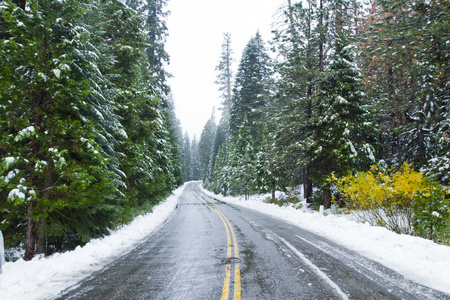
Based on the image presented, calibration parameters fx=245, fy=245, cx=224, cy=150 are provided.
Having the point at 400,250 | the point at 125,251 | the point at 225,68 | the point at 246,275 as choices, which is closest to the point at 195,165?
the point at 225,68

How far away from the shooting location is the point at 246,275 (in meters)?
5.25

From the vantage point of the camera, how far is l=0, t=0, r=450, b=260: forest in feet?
19.7

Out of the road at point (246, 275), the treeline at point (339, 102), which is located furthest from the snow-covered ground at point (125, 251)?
the treeline at point (339, 102)

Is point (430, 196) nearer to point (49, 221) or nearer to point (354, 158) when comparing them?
point (354, 158)

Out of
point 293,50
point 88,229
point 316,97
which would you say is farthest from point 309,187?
point 88,229

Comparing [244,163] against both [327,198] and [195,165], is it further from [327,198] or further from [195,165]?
[195,165]

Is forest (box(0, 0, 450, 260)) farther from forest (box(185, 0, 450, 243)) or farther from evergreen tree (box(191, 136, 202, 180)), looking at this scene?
evergreen tree (box(191, 136, 202, 180))

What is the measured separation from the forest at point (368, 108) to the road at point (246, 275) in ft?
10.3

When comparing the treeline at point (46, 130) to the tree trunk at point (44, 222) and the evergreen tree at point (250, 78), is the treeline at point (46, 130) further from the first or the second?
the evergreen tree at point (250, 78)

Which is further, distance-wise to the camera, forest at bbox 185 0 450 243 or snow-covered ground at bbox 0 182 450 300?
forest at bbox 185 0 450 243

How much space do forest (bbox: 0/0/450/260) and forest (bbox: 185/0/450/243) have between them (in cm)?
8

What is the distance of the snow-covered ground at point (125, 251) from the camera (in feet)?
15.1

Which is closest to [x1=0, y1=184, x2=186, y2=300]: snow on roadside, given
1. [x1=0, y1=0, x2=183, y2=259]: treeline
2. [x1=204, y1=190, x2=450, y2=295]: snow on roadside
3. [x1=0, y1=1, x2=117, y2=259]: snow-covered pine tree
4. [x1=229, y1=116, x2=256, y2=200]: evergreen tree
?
[x1=0, y1=0, x2=183, y2=259]: treeline

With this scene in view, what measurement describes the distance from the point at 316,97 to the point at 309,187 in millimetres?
6489
